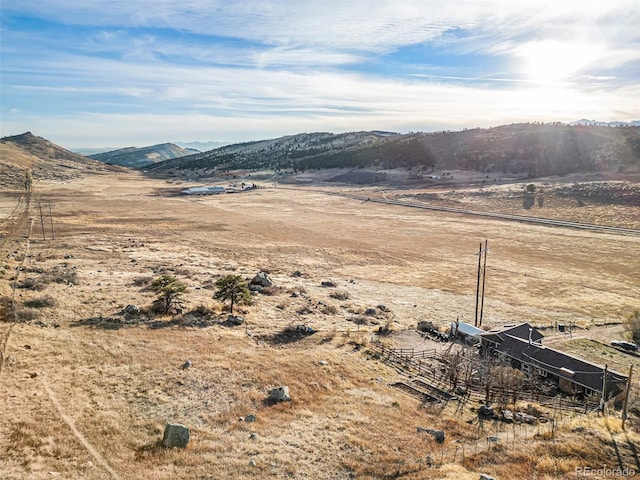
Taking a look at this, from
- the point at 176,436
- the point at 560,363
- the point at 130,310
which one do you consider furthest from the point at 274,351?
the point at 560,363

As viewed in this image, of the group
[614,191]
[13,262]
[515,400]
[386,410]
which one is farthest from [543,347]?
[614,191]

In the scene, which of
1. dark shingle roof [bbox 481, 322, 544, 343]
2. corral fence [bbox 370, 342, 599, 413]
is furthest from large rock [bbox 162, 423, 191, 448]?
dark shingle roof [bbox 481, 322, 544, 343]

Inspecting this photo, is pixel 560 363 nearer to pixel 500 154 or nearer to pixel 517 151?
pixel 500 154

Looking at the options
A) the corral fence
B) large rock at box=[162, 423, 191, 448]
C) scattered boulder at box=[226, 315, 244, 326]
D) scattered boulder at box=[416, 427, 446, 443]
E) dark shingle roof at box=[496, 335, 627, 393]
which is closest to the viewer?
large rock at box=[162, 423, 191, 448]

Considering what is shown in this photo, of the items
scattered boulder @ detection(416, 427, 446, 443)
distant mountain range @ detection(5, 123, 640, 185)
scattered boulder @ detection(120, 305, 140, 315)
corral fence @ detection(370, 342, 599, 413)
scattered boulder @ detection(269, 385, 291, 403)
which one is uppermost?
distant mountain range @ detection(5, 123, 640, 185)

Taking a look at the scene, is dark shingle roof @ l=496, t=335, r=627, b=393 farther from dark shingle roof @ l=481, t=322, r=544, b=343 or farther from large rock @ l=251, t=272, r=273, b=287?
large rock @ l=251, t=272, r=273, b=287

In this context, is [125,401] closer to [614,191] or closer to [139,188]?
[614,191]
